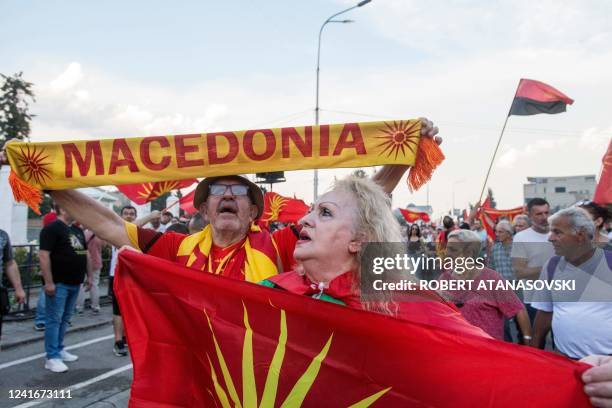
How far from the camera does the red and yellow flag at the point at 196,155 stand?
2.92m

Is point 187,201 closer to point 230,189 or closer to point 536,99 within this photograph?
point 536,99

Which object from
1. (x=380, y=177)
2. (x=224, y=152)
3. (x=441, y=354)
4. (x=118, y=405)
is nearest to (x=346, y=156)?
(x=380, y=177)

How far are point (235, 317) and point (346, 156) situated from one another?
121 cm

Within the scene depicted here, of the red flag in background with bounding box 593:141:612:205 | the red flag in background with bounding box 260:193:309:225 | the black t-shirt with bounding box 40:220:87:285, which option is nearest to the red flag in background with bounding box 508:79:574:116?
the red flag in background with bounding box 593:141:612:205

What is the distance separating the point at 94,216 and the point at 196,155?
70cm

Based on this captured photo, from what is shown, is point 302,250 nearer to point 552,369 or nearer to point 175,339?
point 175,339

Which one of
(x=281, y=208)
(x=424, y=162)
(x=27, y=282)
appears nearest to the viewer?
(x=424, y=162)

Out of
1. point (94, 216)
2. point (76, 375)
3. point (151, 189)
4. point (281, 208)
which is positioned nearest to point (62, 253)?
point (76, 375)

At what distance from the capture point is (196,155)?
2998mm

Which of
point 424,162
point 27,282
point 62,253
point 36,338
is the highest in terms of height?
point 424,162

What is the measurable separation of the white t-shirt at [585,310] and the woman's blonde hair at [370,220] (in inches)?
51.8

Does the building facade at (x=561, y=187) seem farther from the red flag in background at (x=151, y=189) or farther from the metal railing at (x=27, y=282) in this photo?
the red flag in background at (x=151, y=189)

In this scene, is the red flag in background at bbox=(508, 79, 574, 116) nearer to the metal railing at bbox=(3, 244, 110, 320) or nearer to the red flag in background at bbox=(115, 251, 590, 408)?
the red flag in background at bbox=(115, 251, 590, 408)

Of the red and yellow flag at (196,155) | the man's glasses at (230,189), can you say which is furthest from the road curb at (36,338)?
the man's glasses at (230,189)
